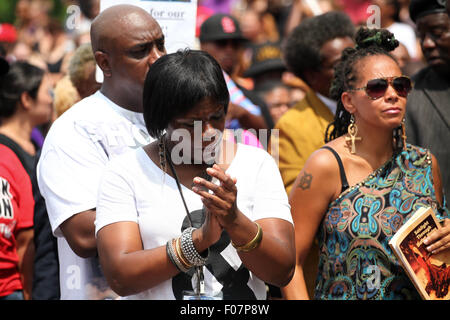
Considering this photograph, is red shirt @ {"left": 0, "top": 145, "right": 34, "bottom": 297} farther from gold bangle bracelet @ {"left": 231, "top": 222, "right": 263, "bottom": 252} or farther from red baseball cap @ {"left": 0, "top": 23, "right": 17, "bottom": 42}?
red baseball cap @ {"left": 0, "top": 23, "right": 17, "bottom": 42}

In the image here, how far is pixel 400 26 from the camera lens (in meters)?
7.95

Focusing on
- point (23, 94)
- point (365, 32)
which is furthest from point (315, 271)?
point (23, 94)

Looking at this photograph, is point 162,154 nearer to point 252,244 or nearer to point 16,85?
→ point 252,244

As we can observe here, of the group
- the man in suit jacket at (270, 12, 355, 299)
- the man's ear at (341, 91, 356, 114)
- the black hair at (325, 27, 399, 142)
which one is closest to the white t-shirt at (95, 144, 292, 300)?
the man's ear at (341, 91, 356, 114)

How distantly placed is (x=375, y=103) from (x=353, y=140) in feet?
0.68

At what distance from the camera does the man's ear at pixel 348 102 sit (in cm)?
385

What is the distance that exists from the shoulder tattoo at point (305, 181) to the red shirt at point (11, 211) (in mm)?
1906

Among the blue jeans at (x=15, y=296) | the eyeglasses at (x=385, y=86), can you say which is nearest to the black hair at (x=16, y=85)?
the blue jeans at (x=15, y=296)

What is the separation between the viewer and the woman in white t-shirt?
9.17ft

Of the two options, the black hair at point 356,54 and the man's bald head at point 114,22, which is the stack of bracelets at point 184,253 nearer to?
the man's bald head at point 114,22

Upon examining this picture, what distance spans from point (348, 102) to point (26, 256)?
231cm

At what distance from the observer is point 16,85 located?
18.0 ft

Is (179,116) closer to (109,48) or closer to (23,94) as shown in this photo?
(109,48)

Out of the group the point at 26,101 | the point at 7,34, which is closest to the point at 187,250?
the point at 26,101
